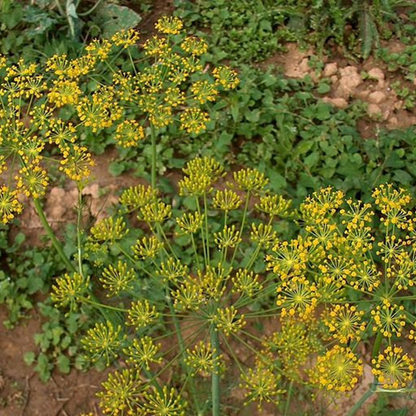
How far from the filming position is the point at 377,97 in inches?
181

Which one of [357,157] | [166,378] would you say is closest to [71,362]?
[166,378]

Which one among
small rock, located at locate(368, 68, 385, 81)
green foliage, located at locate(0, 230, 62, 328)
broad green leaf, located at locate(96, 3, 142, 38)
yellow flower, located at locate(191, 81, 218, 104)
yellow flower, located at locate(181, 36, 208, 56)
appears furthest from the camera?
broad green leaf, located at locate(96, 3, 142, 38)

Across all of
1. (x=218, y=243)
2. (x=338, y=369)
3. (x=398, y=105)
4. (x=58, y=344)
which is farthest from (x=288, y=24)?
(x=338, y=369)

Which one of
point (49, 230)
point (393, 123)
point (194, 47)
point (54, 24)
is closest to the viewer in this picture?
point (49, 230)

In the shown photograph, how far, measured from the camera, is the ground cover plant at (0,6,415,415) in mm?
2475

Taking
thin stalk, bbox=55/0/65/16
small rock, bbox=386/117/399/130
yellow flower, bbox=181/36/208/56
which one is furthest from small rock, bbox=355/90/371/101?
thin stalk, bbox=55/0/65/16

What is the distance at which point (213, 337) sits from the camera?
2.60 meters

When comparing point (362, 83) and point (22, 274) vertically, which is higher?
point (362, 83)

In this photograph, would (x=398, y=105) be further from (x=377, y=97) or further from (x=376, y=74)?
(x=376, y=74)

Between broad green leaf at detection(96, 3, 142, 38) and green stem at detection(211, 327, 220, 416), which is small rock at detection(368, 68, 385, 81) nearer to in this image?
broad green leaf at detection(96, 3, 142, 38)

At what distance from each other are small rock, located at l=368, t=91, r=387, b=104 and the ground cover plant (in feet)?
0.75

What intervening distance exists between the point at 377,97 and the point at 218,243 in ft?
7.32

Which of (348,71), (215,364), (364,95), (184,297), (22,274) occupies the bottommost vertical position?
(22,274)

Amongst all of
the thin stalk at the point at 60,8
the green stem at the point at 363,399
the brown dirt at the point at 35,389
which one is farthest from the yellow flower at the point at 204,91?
the thin stalk at the point at 60,8
